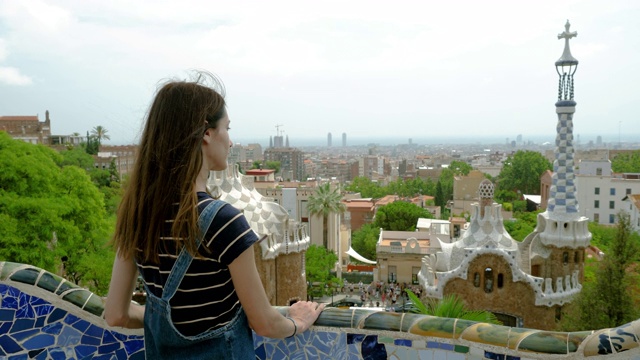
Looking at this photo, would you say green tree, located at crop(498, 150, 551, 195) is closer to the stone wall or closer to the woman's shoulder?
the stone wall

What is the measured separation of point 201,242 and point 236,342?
1.60 feet

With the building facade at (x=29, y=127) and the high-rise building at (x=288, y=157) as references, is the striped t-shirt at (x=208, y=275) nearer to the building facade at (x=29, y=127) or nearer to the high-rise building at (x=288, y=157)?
the building facade at (x=29, y=127)

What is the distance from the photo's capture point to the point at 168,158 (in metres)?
2.01

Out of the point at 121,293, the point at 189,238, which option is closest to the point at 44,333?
the point at 121,293

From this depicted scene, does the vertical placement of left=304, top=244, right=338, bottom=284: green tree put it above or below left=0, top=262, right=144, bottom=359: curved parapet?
below

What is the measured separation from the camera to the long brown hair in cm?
199

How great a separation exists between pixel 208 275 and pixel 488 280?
12.6 m

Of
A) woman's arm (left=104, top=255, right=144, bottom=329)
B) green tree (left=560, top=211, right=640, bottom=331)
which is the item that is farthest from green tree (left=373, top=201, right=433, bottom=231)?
woman's arm (left=104, top=255, right=144, bottom=329)

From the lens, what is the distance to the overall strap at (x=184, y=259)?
1899 millimetres

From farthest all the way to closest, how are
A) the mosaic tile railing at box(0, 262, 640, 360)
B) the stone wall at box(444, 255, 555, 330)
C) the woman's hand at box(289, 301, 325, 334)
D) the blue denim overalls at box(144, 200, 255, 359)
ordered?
1. the stone wall at box(444, 255, 555, 330)
2. the woman's hand at box(289, 301, 325, 334)
3. the mosaic tile railing at box(0, 262, 640, 360)
4. the blue denim overalls at box(144, 200, 255, 359)

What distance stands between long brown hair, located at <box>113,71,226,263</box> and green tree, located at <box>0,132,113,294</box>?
38.8 feet

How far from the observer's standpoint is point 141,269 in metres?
2.14

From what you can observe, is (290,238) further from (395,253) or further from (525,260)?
(395,253)

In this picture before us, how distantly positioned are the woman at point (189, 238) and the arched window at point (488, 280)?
12.3 metres
